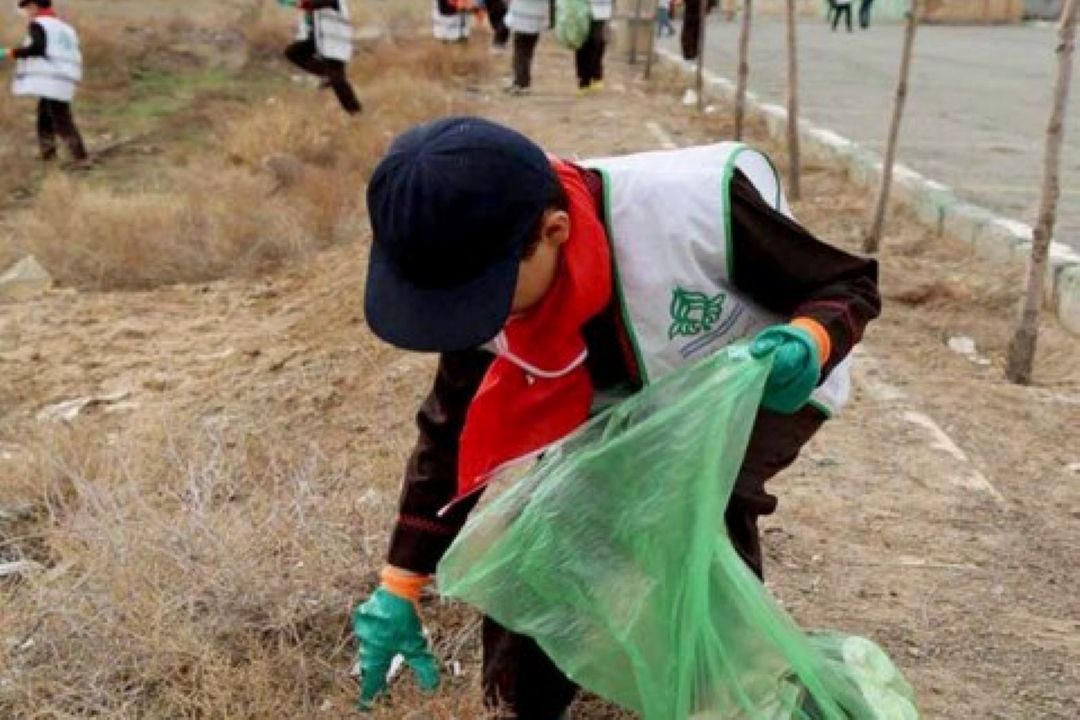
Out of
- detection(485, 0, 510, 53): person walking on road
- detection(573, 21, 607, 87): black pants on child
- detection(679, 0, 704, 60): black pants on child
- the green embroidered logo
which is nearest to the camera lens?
the green embroidered logo

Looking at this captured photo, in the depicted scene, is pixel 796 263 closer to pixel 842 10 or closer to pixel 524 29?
pixel 524 29

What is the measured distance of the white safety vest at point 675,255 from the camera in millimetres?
1720

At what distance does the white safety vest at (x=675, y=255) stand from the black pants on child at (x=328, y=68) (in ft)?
28.8

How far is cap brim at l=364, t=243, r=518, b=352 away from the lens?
155cm

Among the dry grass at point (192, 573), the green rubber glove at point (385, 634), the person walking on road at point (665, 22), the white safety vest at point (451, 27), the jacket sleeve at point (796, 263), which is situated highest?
the jacket sleeve at point (796, 263)

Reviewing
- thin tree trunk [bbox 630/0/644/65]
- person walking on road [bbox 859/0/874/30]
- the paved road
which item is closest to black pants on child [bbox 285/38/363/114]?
the paved road

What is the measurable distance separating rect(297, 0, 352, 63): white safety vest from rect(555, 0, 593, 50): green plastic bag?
1673 mm

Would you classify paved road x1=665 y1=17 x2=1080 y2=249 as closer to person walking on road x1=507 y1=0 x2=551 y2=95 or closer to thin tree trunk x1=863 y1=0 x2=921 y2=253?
thin tree trunk x1=863 y1=0 x2=921 y2=253

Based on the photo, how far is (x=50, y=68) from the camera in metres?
9.42

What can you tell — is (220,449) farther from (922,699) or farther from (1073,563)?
(1073,563)

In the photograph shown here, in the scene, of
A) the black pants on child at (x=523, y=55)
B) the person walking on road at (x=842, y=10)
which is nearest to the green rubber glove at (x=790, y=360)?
the black pants on child at (x=523, y=55)

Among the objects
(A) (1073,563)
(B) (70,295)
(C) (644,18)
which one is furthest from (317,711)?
(C) (644,18)

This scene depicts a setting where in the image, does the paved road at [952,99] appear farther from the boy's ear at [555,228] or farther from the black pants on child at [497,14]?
the boy's ear at [555,228]

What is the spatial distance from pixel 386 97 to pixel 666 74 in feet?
10.6
